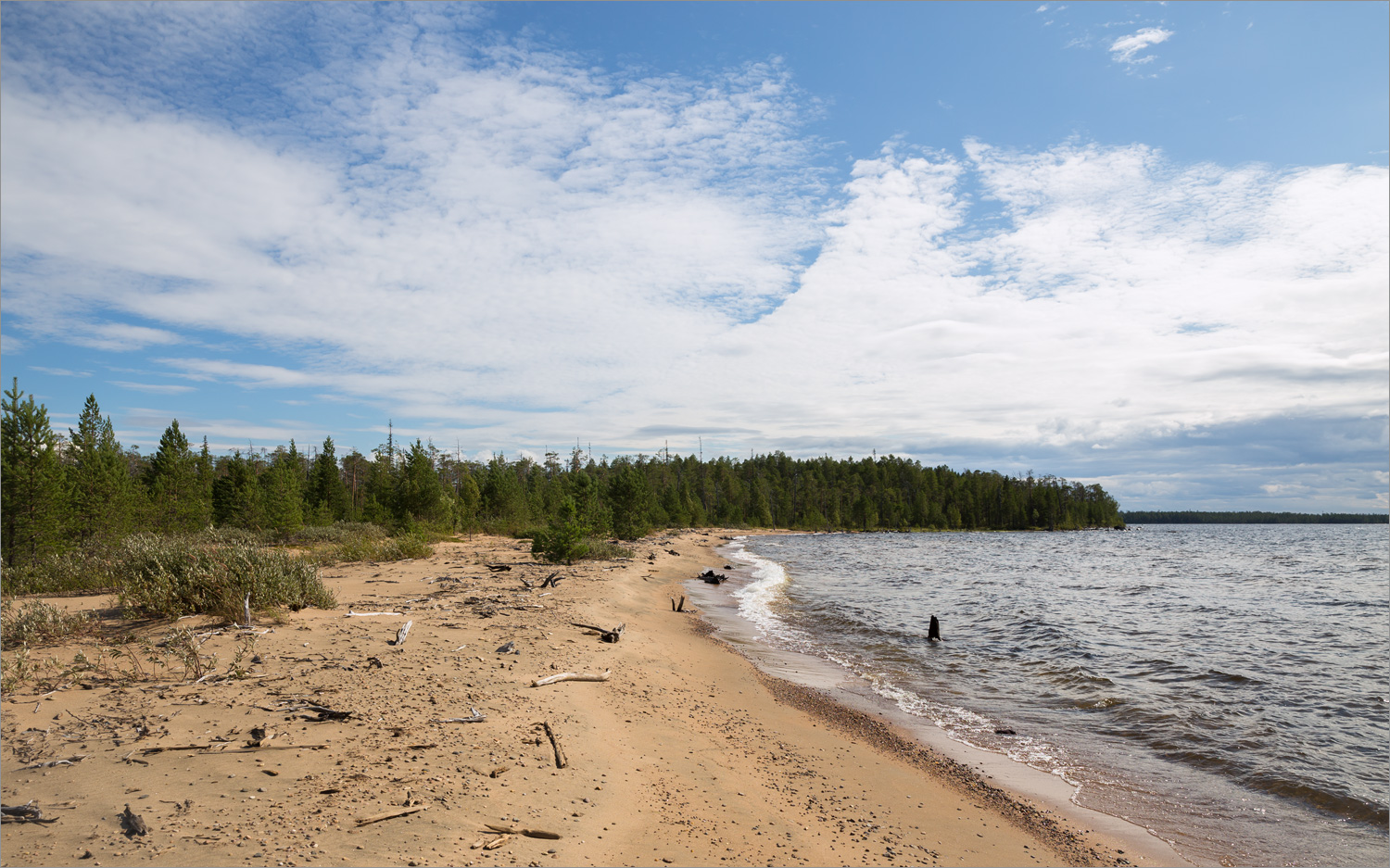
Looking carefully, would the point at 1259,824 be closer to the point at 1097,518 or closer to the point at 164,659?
the point at 164,659

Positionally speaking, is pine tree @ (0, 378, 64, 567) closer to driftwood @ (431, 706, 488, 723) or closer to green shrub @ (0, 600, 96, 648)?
green shrub @ (0, 600, 96, 648)

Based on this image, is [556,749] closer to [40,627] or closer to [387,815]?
[387,815]

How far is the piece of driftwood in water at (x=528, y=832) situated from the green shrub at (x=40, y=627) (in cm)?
916

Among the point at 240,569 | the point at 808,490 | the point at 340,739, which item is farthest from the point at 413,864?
the point at 808,490

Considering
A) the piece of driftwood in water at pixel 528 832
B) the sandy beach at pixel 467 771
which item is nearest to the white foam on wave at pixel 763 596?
the sandy beach at pixel 467 771

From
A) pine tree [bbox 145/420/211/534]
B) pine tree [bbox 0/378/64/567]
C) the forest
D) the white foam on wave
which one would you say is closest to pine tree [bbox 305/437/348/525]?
the forest

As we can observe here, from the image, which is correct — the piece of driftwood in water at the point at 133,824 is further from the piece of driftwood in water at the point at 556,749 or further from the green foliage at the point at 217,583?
the green foliage at the point at 217,583

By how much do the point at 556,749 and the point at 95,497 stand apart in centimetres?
2855

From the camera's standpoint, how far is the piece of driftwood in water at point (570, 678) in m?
9.69

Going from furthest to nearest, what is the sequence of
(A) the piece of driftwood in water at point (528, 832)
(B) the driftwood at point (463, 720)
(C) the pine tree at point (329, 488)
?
(C) the pine tree at point (329, 488) < (B) the driftwood at point (463, 720) < (A) the piece of driftwood in water at point (528, 832)

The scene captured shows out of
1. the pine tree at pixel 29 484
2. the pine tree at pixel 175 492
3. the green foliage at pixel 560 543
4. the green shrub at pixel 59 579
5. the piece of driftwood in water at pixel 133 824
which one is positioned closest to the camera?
the piece of driftwood in water at pixel 133 824

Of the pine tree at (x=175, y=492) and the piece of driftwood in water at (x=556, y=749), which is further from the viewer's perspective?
the pine tree at (x=175, y=492)

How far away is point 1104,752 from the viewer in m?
10.2

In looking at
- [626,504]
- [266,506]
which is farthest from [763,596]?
[266,506]
